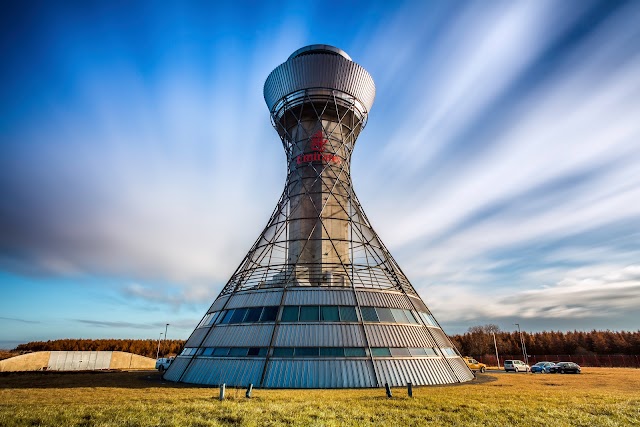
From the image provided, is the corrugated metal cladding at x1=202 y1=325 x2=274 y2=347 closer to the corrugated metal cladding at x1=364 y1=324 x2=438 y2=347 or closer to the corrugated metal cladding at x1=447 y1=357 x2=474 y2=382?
the corrugated metal cladding at x1=364 y1=324 x2=438 y2=347

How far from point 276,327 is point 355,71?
28342mm

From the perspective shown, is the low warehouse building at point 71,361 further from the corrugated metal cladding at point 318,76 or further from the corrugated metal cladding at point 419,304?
the corrugated metal cladding at point 419,304

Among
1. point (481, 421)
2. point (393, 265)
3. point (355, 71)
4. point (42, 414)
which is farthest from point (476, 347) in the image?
point (42, 414)

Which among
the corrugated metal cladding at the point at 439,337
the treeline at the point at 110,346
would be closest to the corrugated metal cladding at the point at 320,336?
the corrugated metal cladding at the point at 439,337

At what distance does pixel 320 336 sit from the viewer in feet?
78.4

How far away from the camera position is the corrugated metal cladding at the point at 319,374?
2144 cm

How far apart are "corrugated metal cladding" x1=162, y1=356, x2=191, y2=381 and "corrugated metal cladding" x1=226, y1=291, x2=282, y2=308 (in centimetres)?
520

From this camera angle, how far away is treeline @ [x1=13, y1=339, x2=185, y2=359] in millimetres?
124500

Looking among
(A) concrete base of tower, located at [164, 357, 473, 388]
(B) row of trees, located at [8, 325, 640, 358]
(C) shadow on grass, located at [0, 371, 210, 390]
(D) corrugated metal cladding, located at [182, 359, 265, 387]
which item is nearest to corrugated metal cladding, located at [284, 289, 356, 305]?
(A) concrete base of tower, located at [164, 357, 473, 388]

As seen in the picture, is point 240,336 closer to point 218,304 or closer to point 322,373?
point 218,304

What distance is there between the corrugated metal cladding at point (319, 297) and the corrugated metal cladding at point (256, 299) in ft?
2.98

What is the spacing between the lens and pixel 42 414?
13.4 m

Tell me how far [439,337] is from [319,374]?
40.0 ft

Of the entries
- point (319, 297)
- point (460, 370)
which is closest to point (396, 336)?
point (319, 297)
